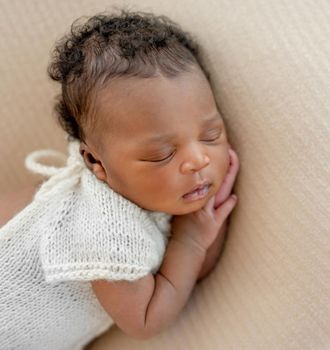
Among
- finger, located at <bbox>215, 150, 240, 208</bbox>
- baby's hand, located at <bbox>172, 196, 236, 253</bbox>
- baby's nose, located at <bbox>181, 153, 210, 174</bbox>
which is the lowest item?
baby's hand, located at <bbox>172, 196, 236, 253</bbox>

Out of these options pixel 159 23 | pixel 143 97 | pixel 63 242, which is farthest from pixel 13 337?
pixel 159 23

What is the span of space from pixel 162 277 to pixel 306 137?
349 mm

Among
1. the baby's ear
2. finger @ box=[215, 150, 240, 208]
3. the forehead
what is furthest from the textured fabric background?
the baby's ear

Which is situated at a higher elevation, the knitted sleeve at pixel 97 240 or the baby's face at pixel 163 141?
the baby's face at pixel 163 141

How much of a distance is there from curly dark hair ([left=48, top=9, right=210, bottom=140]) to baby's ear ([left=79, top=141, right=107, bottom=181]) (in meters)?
0.02

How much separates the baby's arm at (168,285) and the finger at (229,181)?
0.04 ft

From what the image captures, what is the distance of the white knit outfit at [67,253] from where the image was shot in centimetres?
93

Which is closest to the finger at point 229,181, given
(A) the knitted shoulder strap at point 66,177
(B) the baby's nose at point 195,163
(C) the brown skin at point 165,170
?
(C) the brown skin at point 165,170

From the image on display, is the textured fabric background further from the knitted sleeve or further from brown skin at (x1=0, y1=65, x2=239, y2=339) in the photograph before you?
the knitted sleeve

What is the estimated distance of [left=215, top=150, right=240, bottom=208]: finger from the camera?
1005 mm

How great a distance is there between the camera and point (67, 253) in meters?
0.94

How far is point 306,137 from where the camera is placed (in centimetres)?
91

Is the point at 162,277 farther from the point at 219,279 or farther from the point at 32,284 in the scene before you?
the point at 32,284

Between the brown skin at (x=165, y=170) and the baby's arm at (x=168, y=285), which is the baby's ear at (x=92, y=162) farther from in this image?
the baby's arm at (x=168, y=285)
